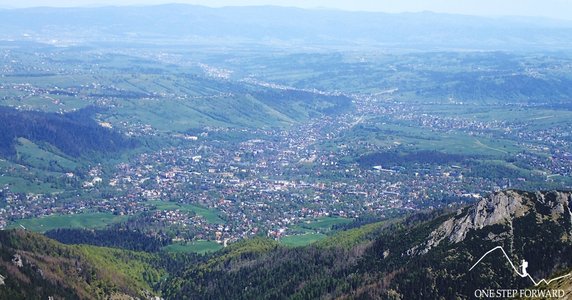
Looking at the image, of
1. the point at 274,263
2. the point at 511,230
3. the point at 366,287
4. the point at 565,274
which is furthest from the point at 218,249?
the point at 565,274

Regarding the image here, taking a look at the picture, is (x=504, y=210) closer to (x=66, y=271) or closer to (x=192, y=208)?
(x=66, y=271)

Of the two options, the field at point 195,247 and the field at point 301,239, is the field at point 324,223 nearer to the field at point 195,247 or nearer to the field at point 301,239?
the field at point 301,239

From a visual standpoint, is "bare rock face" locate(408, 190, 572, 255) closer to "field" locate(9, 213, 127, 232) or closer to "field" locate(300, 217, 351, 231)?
"field" locate(300, 217, 351, 231)

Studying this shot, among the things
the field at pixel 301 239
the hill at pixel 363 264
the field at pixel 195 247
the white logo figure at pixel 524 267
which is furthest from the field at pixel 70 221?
the white logo figure at pixel 524 267

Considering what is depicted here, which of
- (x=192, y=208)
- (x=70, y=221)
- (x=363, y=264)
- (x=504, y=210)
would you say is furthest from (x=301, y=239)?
(x=504, y=210)

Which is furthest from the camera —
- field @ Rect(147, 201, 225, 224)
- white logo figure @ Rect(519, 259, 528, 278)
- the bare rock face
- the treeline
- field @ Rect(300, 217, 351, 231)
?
field @ Rect(147, 201, 225, 224)

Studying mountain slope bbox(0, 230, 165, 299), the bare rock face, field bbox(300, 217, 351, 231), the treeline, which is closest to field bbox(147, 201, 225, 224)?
field bbox(300, 217, 351, 231)
